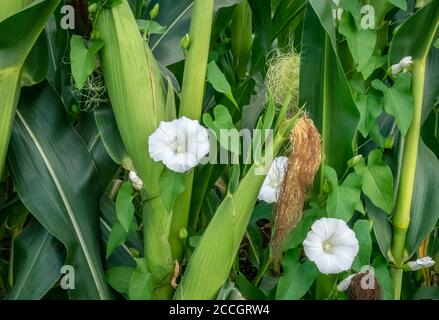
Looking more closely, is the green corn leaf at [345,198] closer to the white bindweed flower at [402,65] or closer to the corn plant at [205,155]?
the corn plant at [205,155]

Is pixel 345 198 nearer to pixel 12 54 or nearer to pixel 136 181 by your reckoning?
pixel 136 181

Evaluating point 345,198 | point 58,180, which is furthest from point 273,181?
point 58,180

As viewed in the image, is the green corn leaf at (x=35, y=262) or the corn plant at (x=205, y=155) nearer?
the corn plant at (x=205, y=155)

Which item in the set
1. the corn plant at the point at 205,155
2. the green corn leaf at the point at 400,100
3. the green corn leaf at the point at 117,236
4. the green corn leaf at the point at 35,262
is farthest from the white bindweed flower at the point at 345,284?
the green corn leaf at the point at 35,262

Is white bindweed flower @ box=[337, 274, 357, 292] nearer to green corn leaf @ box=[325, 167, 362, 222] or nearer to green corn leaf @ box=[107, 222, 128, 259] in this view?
green corn leaf @ box=[325, 167, 362, 222]

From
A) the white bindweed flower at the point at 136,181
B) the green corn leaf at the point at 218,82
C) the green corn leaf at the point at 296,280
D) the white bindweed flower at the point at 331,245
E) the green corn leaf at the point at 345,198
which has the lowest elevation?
the green corn leaf at the point at 296,280
